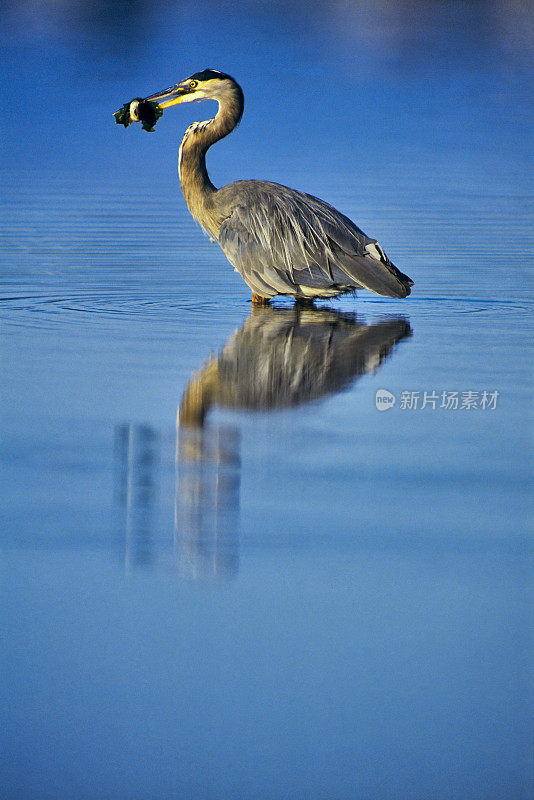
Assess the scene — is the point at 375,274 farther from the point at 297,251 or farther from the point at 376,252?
the point at 297,251

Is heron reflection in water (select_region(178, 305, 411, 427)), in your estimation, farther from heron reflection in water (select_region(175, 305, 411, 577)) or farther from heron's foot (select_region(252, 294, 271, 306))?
heron's foot (select_region(252, 294, 271, 306))

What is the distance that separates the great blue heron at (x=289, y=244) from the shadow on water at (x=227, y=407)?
0.69ft

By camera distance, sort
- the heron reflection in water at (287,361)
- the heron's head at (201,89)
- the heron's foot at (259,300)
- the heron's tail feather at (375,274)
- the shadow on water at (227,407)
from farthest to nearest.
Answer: the heron's head at (201,89)
the heron's foot at (259,300)
the heron's tail feather at (375,274)
the heron reflection in water at (287,361)
the shadow on water at (227,407)

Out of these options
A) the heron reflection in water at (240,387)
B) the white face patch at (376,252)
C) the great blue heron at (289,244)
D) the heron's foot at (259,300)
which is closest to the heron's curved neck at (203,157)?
the great blue heron at (289,244)

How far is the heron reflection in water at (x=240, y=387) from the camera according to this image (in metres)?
3.67

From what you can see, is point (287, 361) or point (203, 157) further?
point (203, 157)

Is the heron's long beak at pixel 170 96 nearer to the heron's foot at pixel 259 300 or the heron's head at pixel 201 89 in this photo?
the heron's head at pixel 201 89

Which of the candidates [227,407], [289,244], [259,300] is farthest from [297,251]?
[227,407]

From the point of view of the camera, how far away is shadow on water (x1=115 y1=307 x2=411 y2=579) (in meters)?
3.61

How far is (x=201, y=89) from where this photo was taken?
9.48 m

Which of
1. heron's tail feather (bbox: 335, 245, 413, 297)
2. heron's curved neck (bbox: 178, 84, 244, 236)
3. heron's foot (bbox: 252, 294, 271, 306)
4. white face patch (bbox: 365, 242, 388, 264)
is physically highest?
heron's curved neck (bbox: 178, 84, 244, 236)

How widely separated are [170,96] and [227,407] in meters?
4.92

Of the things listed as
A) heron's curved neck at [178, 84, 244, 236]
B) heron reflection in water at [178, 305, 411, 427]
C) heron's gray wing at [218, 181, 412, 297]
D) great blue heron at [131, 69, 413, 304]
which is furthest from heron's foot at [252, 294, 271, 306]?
heron's curved neck at [178, 84, 244, 236]

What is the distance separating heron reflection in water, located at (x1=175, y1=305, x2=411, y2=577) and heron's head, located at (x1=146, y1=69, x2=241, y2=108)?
210 cm
